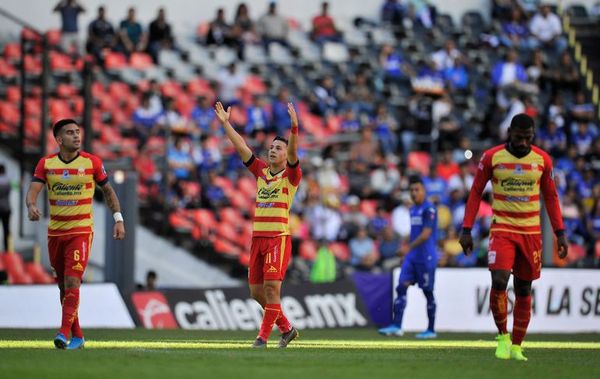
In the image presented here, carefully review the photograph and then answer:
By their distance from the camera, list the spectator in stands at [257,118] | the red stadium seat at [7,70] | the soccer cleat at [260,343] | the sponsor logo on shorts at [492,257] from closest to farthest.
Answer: the sponsor logo on shorts at [492,257], the soccer cleat at [260,343], the red stadium seat at [7,70], the spectator in stands at [257,118]

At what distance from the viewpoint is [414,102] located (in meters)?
33.1

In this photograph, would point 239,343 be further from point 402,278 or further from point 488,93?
point 488,93

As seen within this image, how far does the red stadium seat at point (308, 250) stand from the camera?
91.3ft

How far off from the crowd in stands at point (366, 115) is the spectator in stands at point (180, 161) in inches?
1.2

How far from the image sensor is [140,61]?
3278 centimetres

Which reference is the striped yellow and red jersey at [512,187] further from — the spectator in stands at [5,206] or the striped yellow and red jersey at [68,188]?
the spectator in stands at [5,206]

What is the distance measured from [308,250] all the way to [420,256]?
24.1ft

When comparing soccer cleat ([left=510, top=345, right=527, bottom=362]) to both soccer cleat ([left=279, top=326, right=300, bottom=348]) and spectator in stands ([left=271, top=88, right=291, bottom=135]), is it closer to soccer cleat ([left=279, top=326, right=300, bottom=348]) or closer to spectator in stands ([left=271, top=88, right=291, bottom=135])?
soccer cleat ([left=279, top=326, right=300, bottom=348])

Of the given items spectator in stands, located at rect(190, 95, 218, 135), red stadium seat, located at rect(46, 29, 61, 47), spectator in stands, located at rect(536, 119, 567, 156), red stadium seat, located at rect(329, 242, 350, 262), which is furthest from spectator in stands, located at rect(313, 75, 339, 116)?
red stadium seat, located at rect(46, 29, 61, 47)

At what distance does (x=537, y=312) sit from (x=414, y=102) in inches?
396

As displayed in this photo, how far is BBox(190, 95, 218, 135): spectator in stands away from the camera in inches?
1188

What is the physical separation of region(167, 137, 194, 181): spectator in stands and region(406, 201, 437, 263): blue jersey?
27.5 ft

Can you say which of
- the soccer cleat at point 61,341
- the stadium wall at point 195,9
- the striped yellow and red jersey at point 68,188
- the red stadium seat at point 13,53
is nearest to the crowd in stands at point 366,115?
the stadium wall at point 195,9

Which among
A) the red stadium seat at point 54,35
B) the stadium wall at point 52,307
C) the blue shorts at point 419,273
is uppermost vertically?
the red stadium seat at point 54,35
